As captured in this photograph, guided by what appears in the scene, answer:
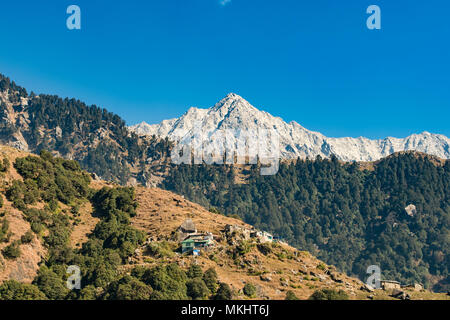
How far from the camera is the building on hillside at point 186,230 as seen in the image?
92.8 m

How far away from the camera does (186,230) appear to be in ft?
312

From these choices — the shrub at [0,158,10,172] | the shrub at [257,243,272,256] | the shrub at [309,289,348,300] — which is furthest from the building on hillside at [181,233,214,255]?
the shrub at [0,158,10,172]

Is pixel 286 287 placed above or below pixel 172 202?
below

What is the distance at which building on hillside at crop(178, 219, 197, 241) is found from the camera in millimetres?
92750

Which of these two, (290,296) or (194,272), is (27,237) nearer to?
(194,272)

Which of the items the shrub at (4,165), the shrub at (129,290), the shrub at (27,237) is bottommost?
the shrub at (129,290)

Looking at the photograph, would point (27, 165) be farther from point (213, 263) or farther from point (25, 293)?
point (213, 263)

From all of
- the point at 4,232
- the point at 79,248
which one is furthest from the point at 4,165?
the point at 79,248

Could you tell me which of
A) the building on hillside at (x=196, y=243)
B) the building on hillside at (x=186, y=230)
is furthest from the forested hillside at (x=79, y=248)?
the building on hillside at (x=186, y=230)

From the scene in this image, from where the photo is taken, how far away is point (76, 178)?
121 metres

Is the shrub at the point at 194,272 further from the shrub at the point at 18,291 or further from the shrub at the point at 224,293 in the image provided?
the shrub at the point at 18,291

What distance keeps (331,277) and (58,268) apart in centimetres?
5342
